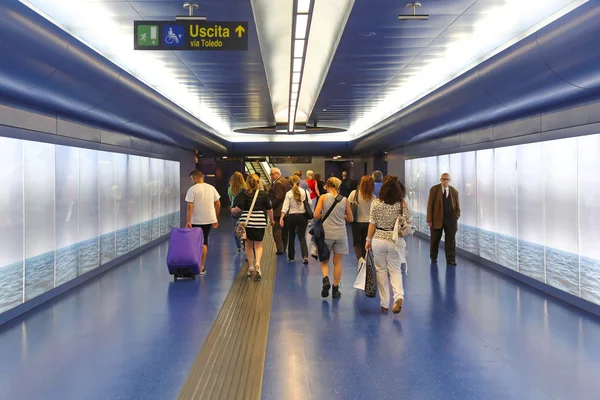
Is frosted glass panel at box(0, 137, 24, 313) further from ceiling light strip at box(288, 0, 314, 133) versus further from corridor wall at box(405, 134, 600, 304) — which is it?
corridor wall at box(405, 134, 600, 304)

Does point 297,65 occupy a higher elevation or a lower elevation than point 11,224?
higher

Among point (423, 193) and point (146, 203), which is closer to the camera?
point (146, 203)

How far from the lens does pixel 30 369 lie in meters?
4.66

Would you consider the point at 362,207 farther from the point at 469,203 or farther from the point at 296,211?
the point at 469,203

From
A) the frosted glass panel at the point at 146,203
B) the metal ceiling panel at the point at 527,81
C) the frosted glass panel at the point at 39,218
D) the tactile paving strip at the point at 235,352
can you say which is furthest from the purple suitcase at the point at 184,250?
the metal ceiling panel at the point at 527,81

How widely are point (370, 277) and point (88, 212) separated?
5.28 metres

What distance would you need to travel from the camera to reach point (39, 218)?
7.28 metres

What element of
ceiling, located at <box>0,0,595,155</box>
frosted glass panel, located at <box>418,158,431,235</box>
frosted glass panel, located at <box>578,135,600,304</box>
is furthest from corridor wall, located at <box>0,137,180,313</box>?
frosted glass panel, located at <box>418,158,431,235</box>

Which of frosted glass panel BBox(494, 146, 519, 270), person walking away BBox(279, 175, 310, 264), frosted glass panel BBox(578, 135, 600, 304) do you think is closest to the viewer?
frosted glass panel BBox(578, 135, 600, 304)

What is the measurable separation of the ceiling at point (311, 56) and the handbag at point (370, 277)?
2.85m

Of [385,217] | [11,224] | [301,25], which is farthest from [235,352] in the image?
[301,25]

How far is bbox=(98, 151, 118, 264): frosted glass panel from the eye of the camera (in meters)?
9.95

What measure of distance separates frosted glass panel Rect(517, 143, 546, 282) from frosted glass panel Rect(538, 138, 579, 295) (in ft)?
0.54

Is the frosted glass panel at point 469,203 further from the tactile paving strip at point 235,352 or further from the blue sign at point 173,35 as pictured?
the blue sign at point 173,35
